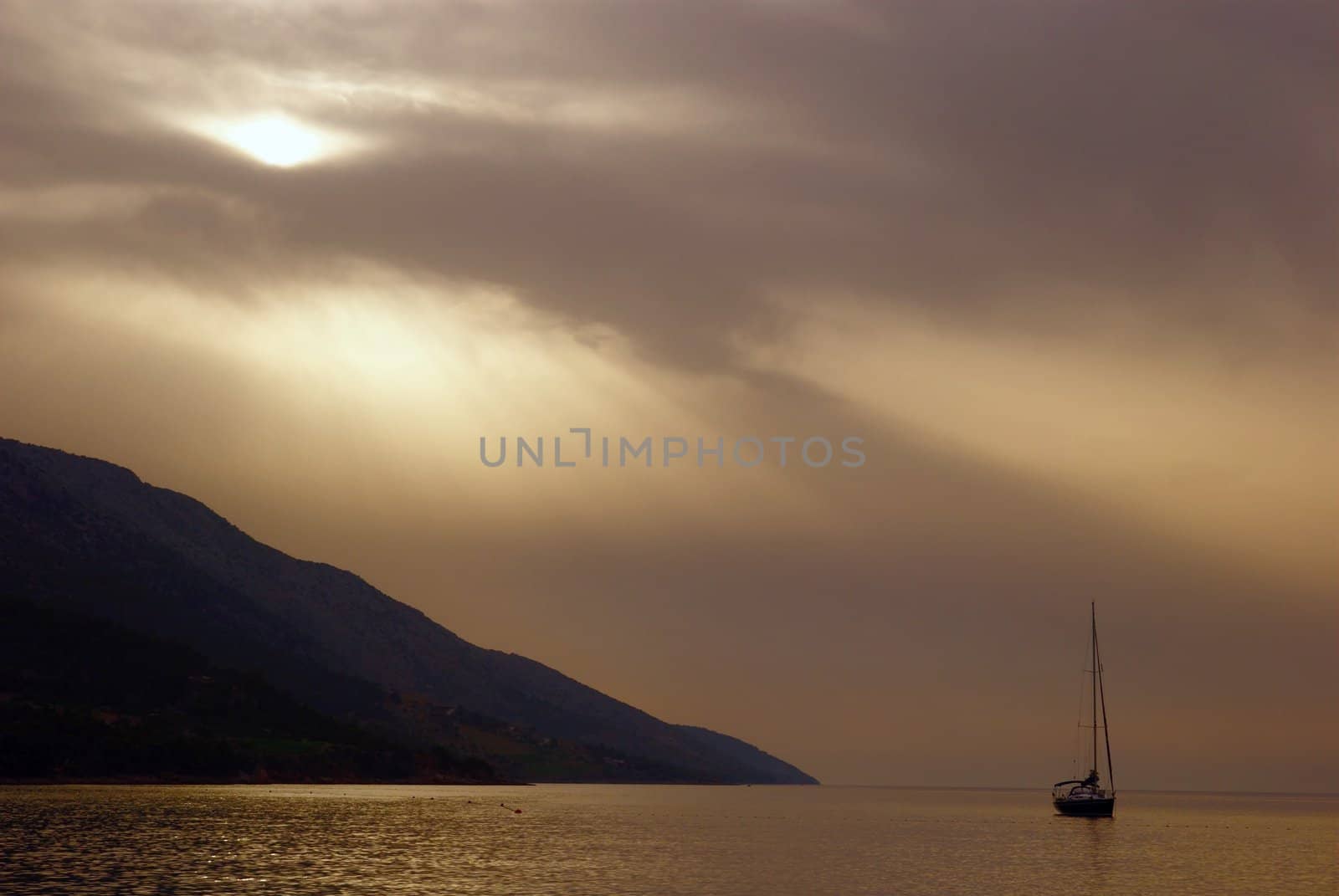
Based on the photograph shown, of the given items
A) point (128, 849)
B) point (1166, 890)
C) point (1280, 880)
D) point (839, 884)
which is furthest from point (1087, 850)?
point (128, 849)

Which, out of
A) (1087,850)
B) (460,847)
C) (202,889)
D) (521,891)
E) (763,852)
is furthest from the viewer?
(1087,850)

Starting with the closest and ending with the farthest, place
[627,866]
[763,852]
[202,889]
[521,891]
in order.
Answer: [202,889], [521,891], [627,866], [763,852]

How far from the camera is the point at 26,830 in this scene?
5832 inches

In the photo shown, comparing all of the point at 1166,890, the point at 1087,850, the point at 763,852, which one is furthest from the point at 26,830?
the point at 1087,850

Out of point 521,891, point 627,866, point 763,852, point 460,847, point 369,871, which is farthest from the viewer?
point 763,852

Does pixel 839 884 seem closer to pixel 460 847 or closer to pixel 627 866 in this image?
pixel 627 866

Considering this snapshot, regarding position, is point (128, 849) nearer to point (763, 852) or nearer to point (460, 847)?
point (460, 847)

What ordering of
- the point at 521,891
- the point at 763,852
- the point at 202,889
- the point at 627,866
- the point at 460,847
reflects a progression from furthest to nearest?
1. the point at 763,852
2. the point at 460,847
3. the point at 627,866
4. the point at 521,891
5. the point at 202,889

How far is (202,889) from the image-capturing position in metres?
104

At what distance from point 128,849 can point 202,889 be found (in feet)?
112

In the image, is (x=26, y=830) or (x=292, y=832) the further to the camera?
(x=292, y=832)

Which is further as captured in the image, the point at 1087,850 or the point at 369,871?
the point at 1087,850

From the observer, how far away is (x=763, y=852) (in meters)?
175

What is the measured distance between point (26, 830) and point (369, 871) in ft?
158
